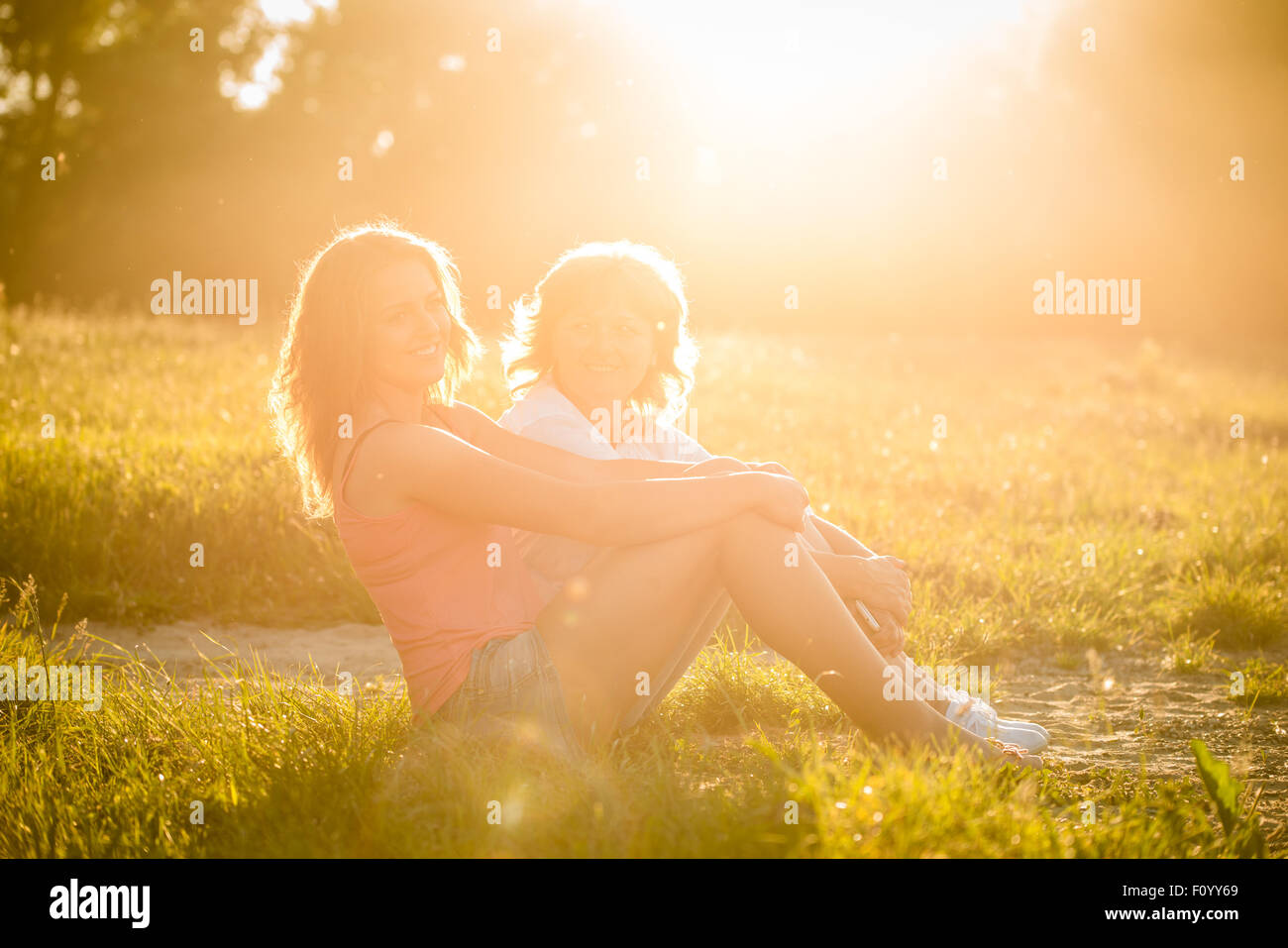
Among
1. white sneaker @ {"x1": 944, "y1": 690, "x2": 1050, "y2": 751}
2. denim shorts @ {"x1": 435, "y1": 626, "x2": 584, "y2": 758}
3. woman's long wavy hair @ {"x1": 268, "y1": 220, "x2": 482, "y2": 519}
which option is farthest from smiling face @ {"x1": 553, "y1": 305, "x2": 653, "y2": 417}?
white sneaker @ {"x1": 944, "y1": 690, "x2": 1050, "y2": 751}

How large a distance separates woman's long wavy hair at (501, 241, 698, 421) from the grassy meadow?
1.17 m

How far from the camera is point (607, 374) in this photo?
4.20 metres

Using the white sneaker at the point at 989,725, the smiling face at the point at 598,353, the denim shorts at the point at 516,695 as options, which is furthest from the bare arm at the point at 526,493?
the smiling face at the point at 598,353

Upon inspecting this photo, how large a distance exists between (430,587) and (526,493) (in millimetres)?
440

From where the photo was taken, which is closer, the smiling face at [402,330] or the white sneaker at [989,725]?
the smiling face at [402,330]

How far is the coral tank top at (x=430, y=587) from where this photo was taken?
3.01m

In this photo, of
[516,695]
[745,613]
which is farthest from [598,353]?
[516,695]

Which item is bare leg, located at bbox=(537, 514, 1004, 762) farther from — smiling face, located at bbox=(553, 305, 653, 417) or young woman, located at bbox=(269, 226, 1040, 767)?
smiling face, located at bbox=(553, 305, 653, 417)

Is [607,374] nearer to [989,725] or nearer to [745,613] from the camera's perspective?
[745,613]

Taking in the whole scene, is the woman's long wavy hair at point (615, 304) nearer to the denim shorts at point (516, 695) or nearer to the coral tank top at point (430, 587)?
the coral tank top at point (430, 587)

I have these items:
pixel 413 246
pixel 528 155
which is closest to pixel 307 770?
Result: pixel 413 246

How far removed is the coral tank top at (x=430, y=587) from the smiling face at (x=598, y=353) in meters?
1.12
